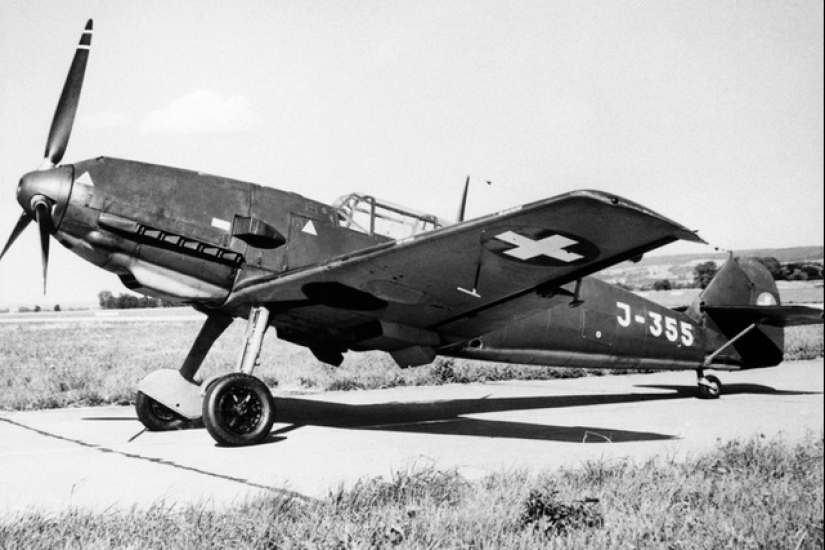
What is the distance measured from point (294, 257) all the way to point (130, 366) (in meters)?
2.37

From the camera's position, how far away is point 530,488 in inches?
134

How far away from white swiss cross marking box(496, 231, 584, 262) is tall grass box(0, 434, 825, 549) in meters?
1.78

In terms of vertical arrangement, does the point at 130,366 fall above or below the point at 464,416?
above

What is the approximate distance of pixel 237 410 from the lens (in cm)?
542

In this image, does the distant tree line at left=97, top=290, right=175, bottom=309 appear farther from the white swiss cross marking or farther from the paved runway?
the white swiss cross marking

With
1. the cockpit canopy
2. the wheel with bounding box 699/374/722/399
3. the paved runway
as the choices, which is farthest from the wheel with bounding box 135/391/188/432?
the wheel with bounding box 699/374/722/399

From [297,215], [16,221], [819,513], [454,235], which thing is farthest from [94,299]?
[819,513]

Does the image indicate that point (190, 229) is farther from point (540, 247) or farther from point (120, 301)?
point (540, 247)

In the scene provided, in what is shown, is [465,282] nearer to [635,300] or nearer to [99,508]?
[99,508]

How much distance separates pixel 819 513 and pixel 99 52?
3996 mm

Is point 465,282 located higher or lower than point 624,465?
higher

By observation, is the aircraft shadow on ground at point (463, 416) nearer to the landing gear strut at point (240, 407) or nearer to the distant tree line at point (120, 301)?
the landing gear strut at point (240, 407)

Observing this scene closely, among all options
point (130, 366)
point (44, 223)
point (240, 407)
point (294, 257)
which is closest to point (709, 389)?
point (294, 257)

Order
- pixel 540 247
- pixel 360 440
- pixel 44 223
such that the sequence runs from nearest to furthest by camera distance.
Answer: pixel 540 247 < pixel 44 223 < pixel 360 440
